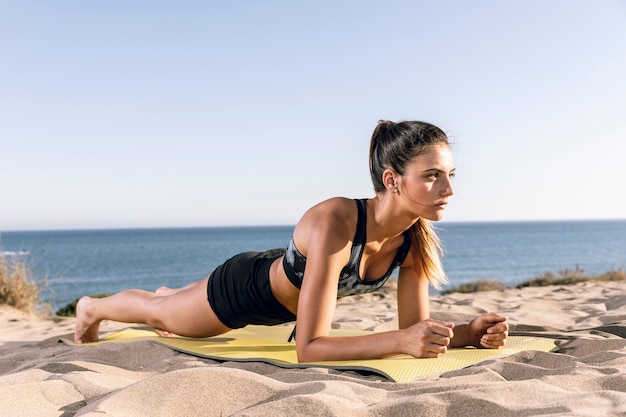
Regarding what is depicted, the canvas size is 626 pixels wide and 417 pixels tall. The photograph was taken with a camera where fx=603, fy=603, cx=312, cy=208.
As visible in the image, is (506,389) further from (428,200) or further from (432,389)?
(428,200)

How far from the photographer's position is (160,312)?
402cm

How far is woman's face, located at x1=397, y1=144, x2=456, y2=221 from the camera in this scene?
3020 mm

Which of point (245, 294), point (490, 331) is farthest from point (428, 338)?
point (245, 294)

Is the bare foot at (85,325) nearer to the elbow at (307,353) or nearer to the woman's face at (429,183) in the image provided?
the elbow at (307,353)

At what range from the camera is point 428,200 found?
3.04 m

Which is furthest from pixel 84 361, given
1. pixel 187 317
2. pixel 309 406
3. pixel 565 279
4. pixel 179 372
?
pixel 565 279

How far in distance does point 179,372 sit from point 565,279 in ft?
29.0

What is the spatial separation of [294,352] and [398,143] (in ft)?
4.26

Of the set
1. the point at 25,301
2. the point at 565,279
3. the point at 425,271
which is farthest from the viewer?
the point at 565,279

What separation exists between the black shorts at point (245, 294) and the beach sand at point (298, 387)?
41cm

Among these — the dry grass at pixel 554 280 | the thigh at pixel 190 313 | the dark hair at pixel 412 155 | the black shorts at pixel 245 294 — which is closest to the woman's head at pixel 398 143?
the dark hair at pixel 412 155

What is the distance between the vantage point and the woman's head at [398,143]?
3043mm

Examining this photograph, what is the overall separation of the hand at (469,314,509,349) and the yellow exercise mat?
56 mm

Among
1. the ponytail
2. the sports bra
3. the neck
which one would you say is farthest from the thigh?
the ponytail
